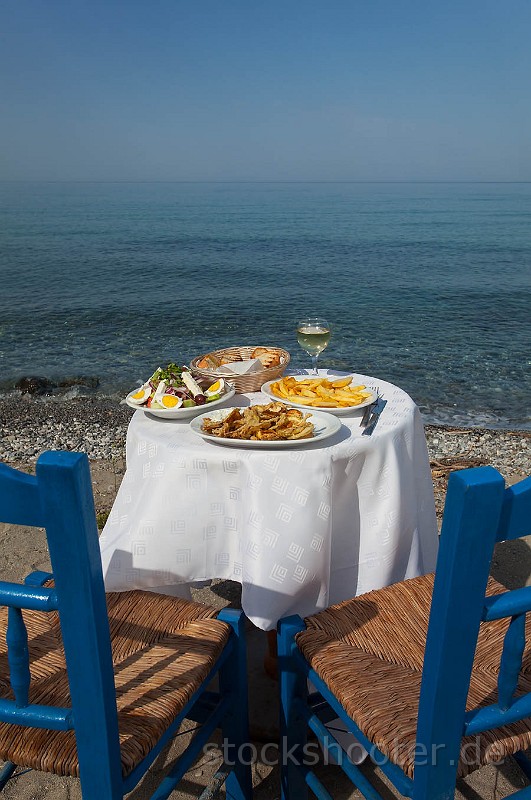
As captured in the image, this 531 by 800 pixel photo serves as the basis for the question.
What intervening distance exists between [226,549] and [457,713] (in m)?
1.09

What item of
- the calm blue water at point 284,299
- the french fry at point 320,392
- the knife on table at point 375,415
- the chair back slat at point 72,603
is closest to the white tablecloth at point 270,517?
the knife on table at point 375,415

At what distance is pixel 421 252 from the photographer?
100 ft

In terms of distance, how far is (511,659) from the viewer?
1280mm

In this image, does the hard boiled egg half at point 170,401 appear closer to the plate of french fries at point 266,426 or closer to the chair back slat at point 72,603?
the plate of french fries at point 266,426

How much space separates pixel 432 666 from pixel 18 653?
816mm

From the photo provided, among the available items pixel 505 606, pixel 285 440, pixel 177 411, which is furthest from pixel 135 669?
pixel 505 606

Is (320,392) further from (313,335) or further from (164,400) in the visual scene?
(164,400)

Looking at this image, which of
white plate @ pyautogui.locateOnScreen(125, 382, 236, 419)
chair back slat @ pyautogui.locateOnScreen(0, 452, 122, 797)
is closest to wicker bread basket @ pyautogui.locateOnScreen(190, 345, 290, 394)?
white plate @ pyautogui.locateOnScreen(125, 382, 236, 419)

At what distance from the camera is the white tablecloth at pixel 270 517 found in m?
2.10

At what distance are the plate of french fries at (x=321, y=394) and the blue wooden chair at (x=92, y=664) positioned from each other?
885 mm

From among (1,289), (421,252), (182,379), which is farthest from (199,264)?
(182,379)

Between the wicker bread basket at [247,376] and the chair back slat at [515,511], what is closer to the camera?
the chair back slat at [515,511]

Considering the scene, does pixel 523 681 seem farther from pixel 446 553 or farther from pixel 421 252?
pixel 421 252

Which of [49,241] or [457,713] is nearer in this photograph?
[457,713]
